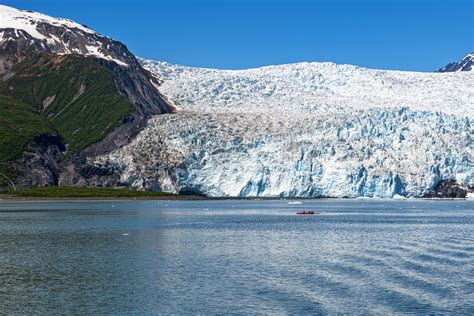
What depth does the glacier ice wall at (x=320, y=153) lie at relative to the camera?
99.4 m

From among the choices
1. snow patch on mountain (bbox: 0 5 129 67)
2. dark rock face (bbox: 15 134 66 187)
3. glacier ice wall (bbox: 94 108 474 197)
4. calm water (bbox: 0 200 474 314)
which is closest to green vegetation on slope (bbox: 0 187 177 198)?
dark rock face (bbox: 15 134 66 187)

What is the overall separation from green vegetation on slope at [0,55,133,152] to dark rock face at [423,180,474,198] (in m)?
63.9

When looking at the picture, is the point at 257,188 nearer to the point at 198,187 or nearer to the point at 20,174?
the point at 198,187

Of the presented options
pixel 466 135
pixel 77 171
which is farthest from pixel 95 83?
pixel 466 135

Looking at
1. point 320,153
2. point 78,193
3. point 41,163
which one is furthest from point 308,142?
point 41,163

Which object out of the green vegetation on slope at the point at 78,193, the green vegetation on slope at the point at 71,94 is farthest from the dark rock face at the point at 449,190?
the green vegetation on slope at the point at 71,94

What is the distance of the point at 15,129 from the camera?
136875 mm

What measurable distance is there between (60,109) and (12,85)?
17.5m

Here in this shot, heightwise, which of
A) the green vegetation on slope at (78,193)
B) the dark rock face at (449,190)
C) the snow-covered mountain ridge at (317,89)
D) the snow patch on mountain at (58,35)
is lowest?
the green vegetation on slope at (78,193)

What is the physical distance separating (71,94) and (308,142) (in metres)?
79.1

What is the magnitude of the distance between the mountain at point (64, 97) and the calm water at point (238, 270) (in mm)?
78011

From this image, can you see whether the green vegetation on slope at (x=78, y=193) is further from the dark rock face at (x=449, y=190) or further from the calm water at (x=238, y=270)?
the calm water at (x=238, y=270)

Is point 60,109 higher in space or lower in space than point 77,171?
higher

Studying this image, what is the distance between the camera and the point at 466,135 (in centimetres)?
9944
